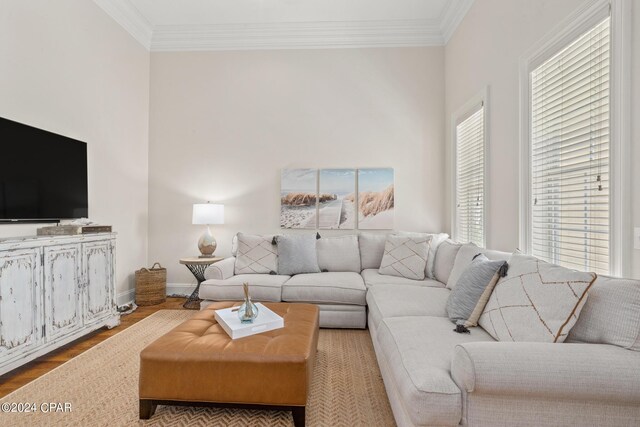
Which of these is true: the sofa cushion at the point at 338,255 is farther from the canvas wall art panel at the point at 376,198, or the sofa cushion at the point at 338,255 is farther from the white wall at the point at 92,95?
the white wall at the point at 92,95

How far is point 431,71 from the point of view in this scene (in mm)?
4176

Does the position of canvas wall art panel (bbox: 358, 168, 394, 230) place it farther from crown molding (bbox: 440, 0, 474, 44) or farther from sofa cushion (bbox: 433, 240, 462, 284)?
crown molding (bbox: 440, 0, 474, 44)

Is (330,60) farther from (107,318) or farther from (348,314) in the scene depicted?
(107,318)

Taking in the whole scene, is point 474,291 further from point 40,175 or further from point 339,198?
point 40,175

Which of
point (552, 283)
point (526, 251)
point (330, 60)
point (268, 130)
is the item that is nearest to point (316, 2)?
point (330, 60)

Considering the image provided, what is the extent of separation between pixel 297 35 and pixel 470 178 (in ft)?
9.17

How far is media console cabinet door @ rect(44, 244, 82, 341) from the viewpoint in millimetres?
2428

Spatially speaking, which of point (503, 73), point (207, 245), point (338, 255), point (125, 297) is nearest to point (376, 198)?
point (338, 255)

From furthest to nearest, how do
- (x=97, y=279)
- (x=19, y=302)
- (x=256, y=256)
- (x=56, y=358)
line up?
(x=256, y=256) < (x=97, y=279) < (x=56, y=358) < (x=19, y=302)

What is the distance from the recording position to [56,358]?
2504 millimetres

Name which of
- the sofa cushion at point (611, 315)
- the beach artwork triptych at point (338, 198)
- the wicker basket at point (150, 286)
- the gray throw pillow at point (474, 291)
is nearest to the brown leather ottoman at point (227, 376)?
the gray throw pillow at point (474, 291)

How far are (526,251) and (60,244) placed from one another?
3548mm

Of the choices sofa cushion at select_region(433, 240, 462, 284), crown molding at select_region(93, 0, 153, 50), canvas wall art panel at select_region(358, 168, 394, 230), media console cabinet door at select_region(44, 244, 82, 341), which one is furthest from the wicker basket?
sofa cushion at select_region(433, 240, 462, 284)

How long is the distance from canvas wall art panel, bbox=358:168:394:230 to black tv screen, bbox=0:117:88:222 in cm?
301
